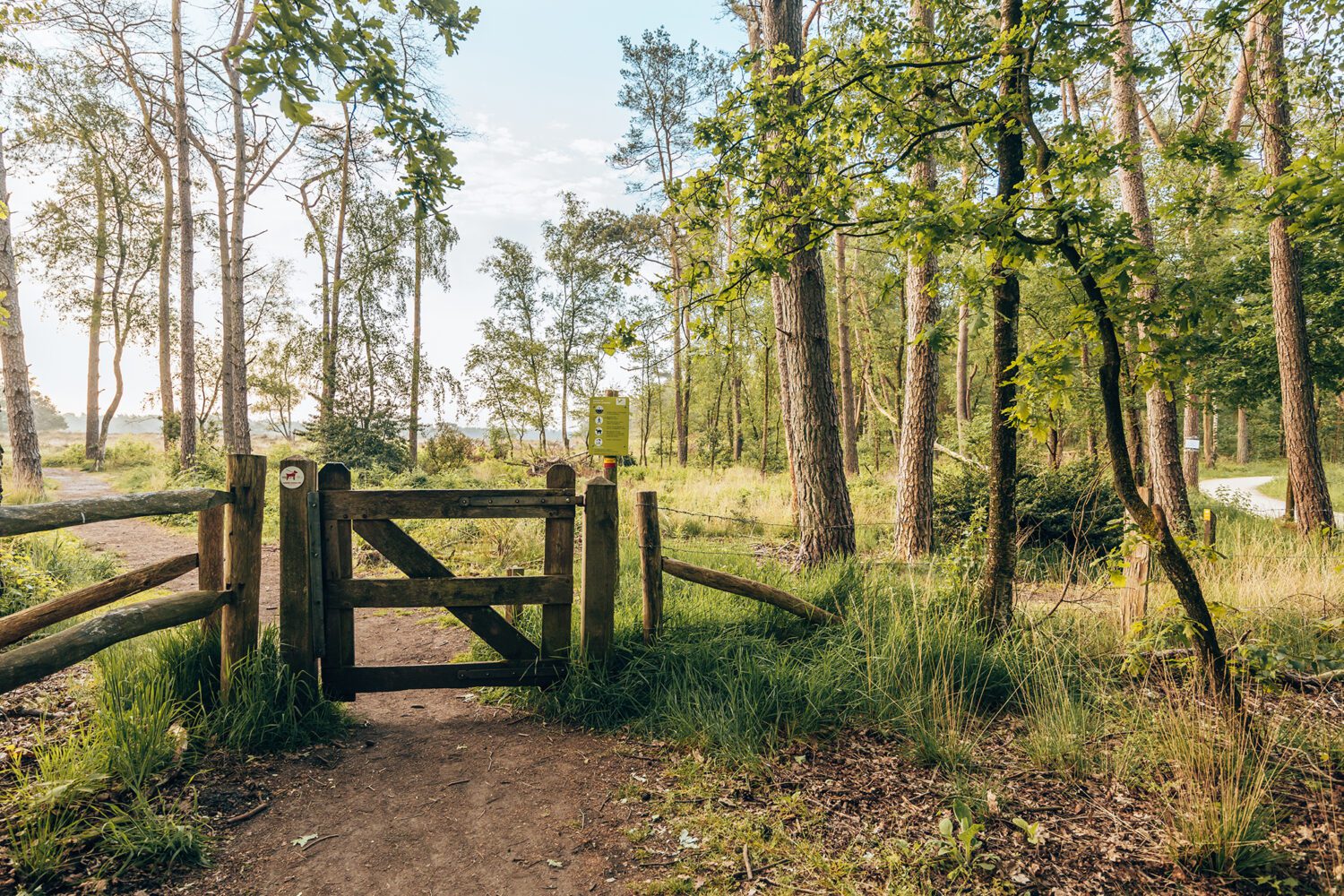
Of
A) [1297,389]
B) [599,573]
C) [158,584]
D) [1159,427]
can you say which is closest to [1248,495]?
[1297,389]

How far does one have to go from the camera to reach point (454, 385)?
2141cm

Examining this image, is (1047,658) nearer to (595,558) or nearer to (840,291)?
(595,558)

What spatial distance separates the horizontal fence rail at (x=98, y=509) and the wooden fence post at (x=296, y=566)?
307 mm

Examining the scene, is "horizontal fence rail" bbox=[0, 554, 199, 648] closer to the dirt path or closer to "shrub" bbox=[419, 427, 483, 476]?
the dirt path

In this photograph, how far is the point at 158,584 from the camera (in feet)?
10.8

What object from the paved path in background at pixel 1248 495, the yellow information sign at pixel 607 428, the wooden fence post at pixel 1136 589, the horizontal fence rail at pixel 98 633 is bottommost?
the paved path in background at pixel 1248 495

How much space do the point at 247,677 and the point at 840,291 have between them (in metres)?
18.4

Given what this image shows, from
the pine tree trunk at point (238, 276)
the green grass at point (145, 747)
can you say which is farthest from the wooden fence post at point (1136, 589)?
the pine tree trunk at point (238, 276)

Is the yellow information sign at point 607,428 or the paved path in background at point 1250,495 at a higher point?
the yellow information sign at point 607,428

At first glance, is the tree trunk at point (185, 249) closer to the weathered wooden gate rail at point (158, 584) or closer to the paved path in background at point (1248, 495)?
the weathered wooden gate rail at point (158, 584)

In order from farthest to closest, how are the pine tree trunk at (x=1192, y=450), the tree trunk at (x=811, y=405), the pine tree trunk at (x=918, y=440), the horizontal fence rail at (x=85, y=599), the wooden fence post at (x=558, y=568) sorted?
the pine tree trunk at (x=1192, y=450), the pine tree trunk at (x=918, y=440), the tree trunk at (x=811, y=405), the wooden fence post at (x=558, y=568), the horizontal fence rail at (x=85, y=599)

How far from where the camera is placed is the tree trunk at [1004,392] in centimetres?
374

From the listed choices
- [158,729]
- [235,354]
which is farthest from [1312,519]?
[235,354]

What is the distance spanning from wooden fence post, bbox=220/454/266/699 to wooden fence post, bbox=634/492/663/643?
2.26 metres
